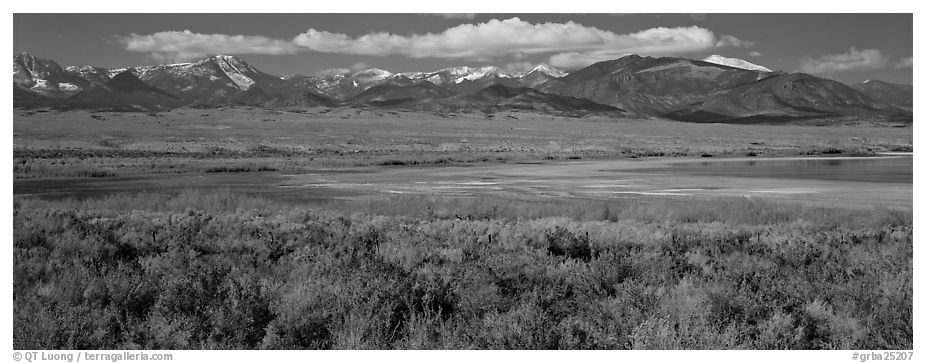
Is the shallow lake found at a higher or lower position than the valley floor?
higher

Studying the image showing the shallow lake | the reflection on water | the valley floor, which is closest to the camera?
the valley floor

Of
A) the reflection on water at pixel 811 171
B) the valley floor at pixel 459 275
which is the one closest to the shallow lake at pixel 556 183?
the reflection on water at pixel 811 171

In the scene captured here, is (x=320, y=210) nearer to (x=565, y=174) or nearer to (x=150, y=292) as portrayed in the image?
(x=150, y=292)

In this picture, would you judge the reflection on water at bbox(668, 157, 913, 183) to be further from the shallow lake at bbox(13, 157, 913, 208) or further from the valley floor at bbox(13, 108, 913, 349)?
the valley floor at bbox(13, 108, 913, 349)

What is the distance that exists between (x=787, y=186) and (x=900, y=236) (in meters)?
18.1

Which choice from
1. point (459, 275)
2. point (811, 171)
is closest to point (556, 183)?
point (811, 171)

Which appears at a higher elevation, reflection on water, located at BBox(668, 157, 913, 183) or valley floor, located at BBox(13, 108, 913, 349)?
reflection on water, located at BBox(668, 157, 913, 183)

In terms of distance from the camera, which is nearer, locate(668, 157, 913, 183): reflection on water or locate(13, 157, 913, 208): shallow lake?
locate(13, 157, 913, 208): shallow lake

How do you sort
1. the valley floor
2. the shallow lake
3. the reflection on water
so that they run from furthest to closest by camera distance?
the reflection on water < the shallow lake < the valley floor

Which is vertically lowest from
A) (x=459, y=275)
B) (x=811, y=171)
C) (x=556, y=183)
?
(x=459, y=275)

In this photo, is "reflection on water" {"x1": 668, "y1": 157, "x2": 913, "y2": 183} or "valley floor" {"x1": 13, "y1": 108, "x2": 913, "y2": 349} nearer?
"valley floor" {"x1": 13, "y1": 108, "x2": 913, "y2": 349}

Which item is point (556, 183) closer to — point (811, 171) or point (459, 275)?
point (811, 171)

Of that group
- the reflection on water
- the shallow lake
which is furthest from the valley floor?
the reflection on water

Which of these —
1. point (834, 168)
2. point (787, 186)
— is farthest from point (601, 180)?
point (834, 168)
